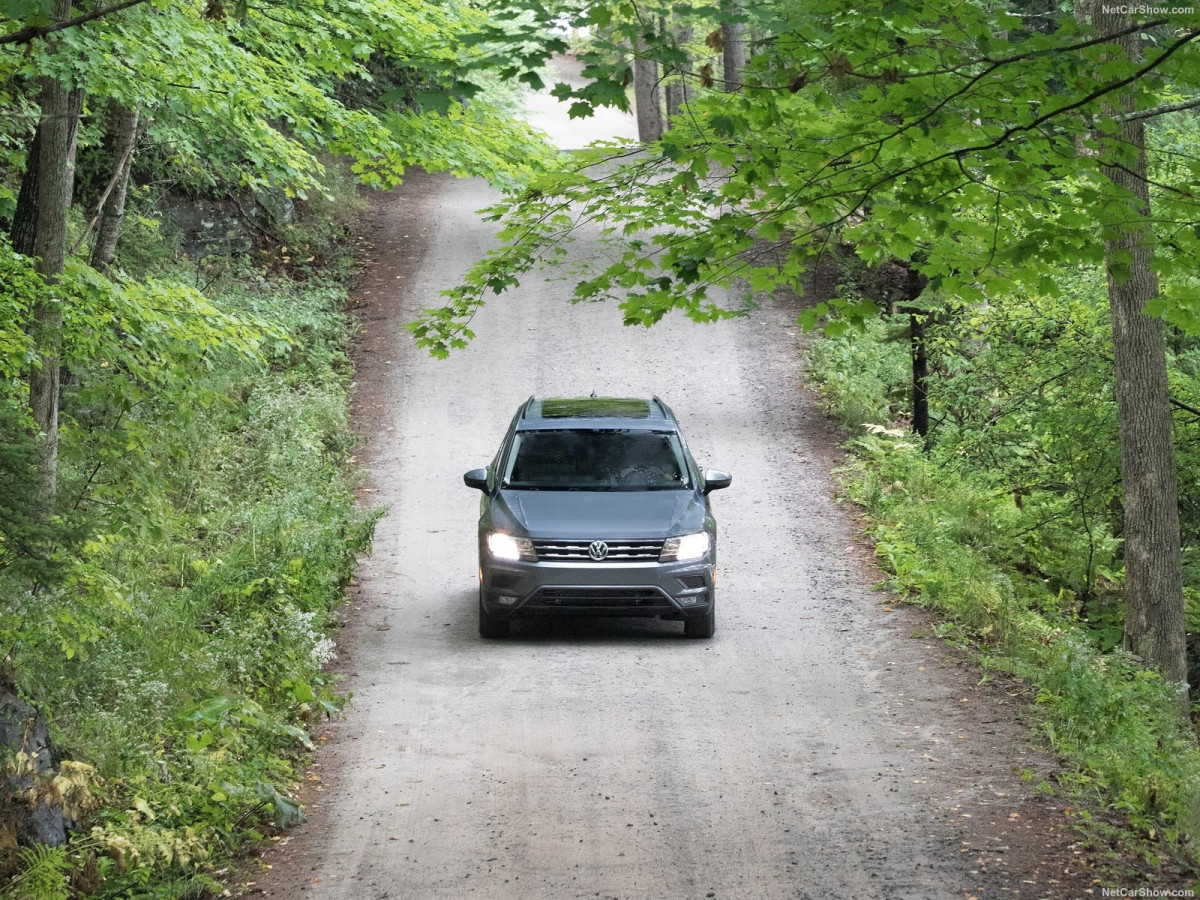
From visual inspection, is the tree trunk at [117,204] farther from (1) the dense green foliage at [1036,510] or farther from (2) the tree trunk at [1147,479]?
(2) the tree trunk at [1147,479]

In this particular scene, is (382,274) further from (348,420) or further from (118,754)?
(118,754)

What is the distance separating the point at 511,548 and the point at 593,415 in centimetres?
204

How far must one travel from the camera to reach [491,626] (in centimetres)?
1112

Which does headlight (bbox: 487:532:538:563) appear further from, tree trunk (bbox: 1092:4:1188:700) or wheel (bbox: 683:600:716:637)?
tree trunk (bbox: 1092:4:1188:700)

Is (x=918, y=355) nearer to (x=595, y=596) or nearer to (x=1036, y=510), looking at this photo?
(x=1036, y=510)

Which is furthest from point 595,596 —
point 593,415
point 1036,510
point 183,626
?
point 1036,510

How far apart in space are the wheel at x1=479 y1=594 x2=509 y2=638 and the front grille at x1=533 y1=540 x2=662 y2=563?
2.91ft

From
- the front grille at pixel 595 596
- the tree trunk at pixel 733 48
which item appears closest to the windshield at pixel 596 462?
the front grille at pixel 595 596

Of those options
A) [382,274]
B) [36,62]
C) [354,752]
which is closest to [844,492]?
[354,752]

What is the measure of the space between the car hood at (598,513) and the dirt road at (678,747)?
1128mm

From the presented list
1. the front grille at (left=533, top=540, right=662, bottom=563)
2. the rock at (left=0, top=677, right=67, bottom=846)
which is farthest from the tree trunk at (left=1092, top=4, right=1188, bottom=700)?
the rock at (left=0, top=677, right=67, bottom=846)

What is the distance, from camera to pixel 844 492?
16.7 meters

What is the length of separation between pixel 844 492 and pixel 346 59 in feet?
29.0

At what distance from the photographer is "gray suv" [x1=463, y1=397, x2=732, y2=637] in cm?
1048
